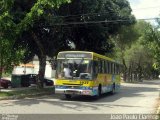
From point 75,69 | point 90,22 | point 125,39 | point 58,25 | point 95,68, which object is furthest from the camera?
point 125,39

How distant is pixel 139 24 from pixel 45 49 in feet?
154

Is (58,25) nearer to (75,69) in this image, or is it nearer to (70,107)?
(75,69)

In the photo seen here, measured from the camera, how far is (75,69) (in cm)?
2520

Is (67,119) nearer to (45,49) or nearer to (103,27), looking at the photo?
(45,49)

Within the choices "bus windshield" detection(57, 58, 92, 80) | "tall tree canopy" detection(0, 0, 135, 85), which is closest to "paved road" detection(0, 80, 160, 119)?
"bus windshield" detection(57, 58, 92, 80)

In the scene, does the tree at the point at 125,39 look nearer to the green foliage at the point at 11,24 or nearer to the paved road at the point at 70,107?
the green foliage at the point at 11,24

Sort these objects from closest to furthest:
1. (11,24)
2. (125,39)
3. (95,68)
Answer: (11,24) → (95,68) → (125,39)

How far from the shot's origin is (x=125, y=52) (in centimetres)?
8031

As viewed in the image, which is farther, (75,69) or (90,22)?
(90,22)

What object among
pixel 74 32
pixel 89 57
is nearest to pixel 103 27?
pixel 74 32

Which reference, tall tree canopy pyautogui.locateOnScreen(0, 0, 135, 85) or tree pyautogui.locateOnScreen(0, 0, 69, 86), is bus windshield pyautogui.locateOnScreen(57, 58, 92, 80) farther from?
tall tree canopy pyautogui.locateOnScreen(0, 0, 135, 85)

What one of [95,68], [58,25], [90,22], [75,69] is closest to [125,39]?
[90,22]

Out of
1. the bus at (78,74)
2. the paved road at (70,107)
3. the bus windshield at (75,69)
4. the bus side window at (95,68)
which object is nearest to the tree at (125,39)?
the bus side window at (95,68)

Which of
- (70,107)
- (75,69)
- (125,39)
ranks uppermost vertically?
(125,39)
